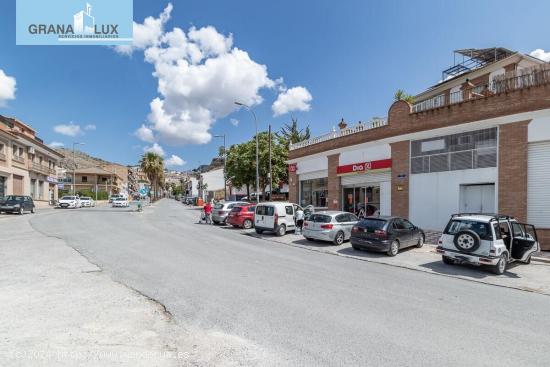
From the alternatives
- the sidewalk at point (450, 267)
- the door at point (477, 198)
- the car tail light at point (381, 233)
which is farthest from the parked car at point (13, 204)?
the door at point (477, 198)

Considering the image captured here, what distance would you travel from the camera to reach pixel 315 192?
28312 millimetres

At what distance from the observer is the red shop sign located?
69.1 ft

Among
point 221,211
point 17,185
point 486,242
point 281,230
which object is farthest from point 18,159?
point 486,242

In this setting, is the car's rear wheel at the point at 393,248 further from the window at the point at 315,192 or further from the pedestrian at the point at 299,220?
the window at the point at 315,192

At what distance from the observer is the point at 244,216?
72.5 feet

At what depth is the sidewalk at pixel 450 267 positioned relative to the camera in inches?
365

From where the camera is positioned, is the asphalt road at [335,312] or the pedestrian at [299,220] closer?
the asphalt road at [335,312]

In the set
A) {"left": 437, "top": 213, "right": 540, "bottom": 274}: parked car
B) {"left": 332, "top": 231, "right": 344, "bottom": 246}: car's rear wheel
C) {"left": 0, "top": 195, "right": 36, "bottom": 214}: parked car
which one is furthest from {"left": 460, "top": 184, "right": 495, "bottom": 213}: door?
{"left": 0, "top": 195, "right": 36, "bottom": 214}: parked car

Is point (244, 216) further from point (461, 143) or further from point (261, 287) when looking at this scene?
point (261, 287)

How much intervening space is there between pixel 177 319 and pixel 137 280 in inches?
117

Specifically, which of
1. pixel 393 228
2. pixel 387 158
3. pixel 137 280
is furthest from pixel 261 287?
pixel 387 158

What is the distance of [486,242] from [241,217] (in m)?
14.6

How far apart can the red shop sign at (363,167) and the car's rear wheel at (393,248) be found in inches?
332

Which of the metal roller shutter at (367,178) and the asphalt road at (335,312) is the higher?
the metal roller shutter at (367,178)
